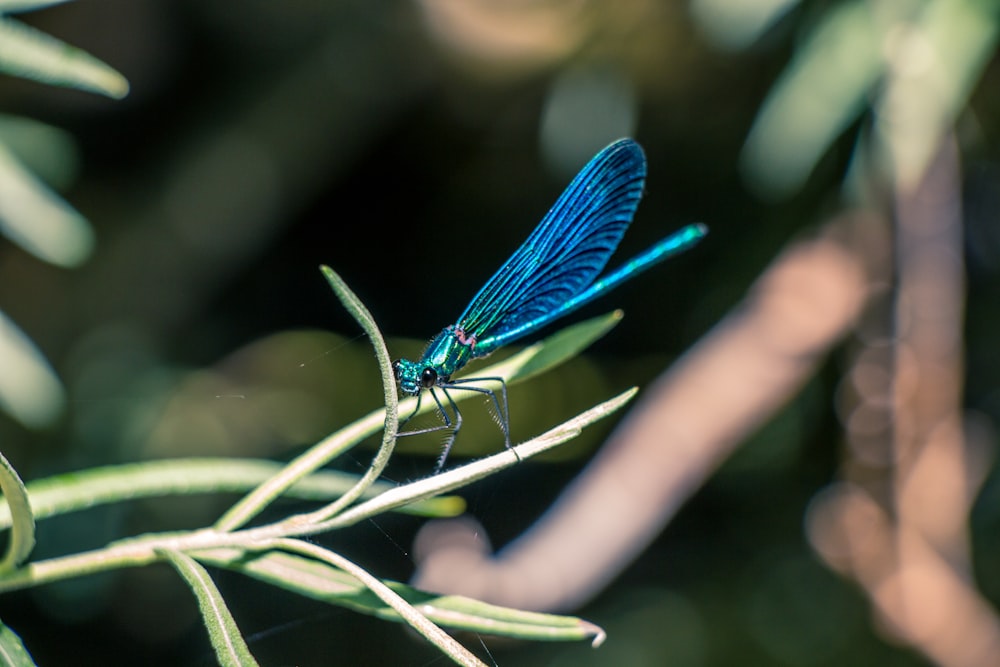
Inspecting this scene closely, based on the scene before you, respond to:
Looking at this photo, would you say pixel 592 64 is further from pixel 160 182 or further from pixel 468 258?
pixel 160 182

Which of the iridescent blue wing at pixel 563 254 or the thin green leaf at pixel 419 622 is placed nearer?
the thin green leaf at pixel 419 622

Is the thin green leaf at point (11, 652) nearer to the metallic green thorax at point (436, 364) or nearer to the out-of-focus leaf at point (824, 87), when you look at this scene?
the metallic green thorax at point (436, 364)

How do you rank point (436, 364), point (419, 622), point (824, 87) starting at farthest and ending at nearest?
point (824, 87) < point (436, 364) < point (419, 622)

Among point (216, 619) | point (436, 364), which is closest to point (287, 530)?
point (216, 619)

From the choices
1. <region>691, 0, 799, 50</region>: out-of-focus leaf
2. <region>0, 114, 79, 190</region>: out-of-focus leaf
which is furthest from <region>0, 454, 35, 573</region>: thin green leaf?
<region>691, 0, 799, 50</region>: out-of-focus leaf

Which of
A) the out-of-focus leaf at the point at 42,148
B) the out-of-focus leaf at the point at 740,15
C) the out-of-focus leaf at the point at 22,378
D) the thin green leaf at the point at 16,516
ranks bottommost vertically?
the thin green leaf at the point at 16,516

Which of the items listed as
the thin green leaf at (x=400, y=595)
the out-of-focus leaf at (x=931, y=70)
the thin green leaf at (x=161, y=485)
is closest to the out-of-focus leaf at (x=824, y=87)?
the out-of-focus leaf at (x=931, y=70)

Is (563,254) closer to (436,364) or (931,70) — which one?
(436,364)
